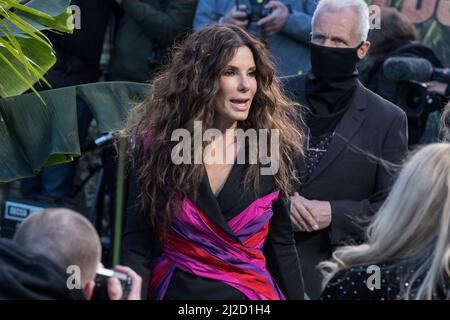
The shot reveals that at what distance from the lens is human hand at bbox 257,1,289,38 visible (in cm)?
736

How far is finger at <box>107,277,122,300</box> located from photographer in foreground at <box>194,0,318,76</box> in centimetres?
363

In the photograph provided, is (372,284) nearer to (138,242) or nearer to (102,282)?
(102,282)

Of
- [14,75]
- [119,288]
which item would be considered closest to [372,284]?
[119,288]

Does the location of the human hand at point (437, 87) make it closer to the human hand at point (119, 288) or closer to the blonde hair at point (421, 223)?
the blonde hair at point (421, 223)

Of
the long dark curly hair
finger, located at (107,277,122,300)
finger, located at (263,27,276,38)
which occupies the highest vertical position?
finger, located at (263,27,276,38)

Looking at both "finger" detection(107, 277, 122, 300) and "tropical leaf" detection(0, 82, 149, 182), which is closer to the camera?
"finger" detection(107, 277, 122, 300)

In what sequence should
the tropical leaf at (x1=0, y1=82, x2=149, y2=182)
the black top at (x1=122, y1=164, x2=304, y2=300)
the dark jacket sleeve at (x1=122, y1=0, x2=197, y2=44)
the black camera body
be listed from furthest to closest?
the dark jacket sleeve at (x1=122, y1=0, x2=197, y2=44)
the black camera body
the tropical leaf at (x1=0, y1=82, x2=149, y2=182)
the black top at (x1=122, y1=164, x2=304, y2=300)

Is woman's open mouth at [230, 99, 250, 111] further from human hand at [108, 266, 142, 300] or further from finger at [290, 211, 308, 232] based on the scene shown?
human hand at [108, 266, 142, 300]

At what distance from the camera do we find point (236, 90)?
510 cm

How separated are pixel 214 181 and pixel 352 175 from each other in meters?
1.03

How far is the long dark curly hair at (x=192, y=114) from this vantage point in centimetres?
493

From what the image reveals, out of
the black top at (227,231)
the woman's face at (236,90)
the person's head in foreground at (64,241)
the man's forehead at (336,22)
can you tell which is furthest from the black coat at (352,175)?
the person's head in foreground at (64,241)

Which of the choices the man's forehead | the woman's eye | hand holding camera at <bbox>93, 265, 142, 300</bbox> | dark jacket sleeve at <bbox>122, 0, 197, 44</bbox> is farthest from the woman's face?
dark jacket sleeve at <bbox>122, 0, 197, 44</bbox>
